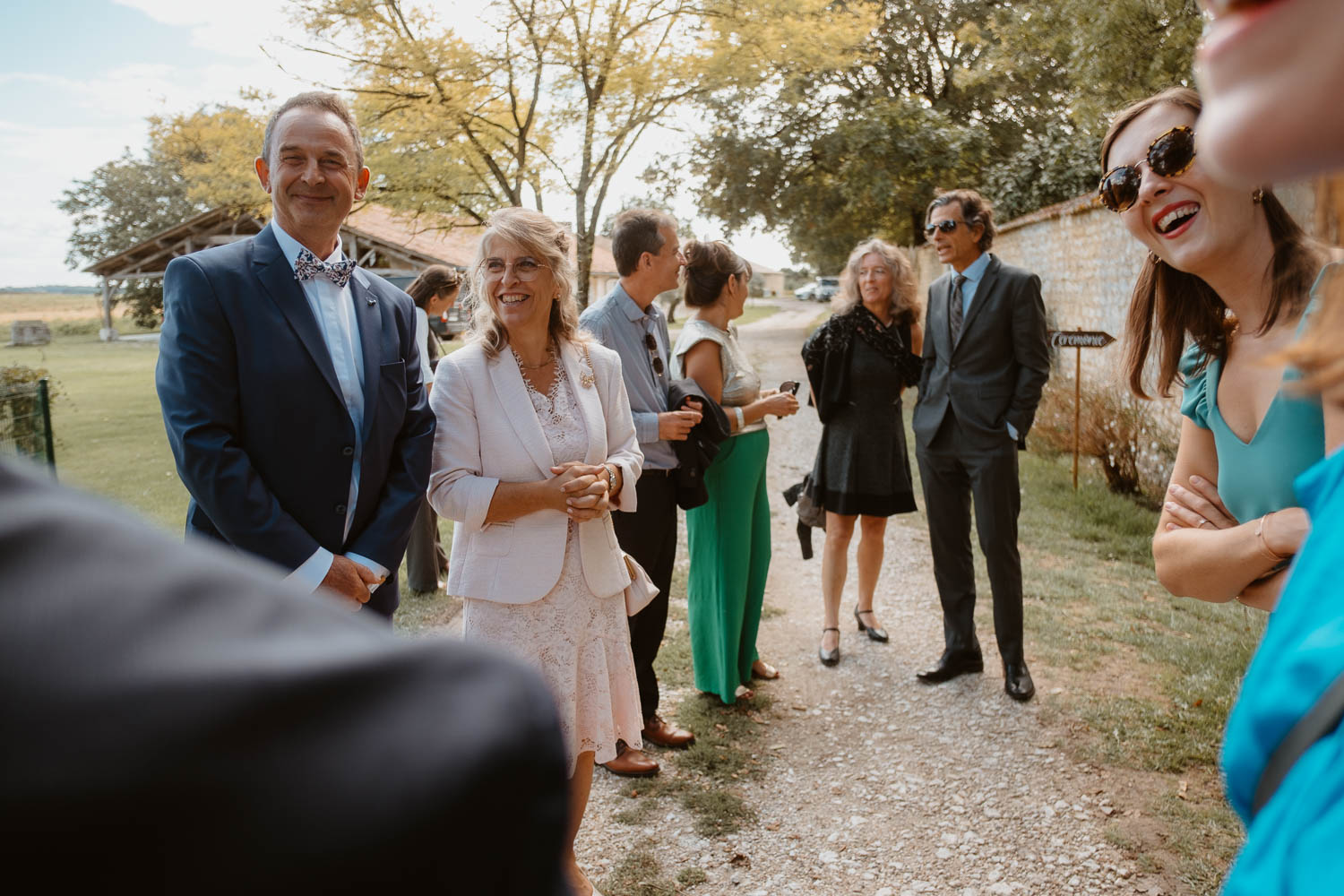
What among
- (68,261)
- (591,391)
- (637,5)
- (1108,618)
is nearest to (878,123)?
(637,5)

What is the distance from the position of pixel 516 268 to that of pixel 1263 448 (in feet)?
7.44

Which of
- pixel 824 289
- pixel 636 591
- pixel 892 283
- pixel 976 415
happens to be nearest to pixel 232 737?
pixel 636 591

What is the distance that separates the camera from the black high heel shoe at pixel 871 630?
5355 mm

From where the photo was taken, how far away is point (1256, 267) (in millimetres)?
2000

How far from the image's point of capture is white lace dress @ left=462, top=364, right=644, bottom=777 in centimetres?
296

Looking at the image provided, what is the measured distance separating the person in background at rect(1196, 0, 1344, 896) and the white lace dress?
2394 millimetres

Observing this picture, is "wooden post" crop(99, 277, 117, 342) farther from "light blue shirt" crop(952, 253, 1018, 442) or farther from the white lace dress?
the white lace dress

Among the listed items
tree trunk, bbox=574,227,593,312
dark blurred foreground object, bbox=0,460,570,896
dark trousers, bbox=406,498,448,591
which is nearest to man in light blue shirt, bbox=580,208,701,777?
dark trousers, bbox=406,498,448,591

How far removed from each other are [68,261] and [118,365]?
35797mm

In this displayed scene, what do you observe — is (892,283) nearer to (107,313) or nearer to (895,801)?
(895,801)

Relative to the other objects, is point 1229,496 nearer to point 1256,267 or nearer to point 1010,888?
point 1256,267

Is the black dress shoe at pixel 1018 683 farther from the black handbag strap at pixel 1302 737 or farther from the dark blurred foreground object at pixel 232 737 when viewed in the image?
the dark blurred foreground object at pixel 232 737

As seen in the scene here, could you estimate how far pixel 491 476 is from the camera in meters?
2.98

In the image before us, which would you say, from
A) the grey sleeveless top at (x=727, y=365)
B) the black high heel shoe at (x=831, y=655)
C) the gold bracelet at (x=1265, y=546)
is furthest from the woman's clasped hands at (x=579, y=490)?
the black high heel shoe at (x=831, y=655)
